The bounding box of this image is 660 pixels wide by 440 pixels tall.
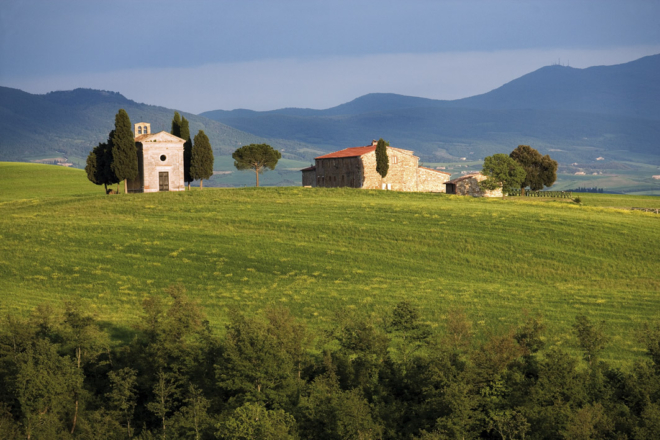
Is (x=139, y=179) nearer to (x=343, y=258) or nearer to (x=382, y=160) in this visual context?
(x=382, y=160)

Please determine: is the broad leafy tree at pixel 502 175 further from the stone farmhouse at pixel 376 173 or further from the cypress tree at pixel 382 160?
the cypress tree at pixel 382 160

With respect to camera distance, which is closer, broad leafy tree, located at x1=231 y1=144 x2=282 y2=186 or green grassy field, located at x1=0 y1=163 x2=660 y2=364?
green grassy field, located at x1=0 y1=163 x2=660 y2=364

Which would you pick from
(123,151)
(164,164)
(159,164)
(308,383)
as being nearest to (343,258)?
(308,383)

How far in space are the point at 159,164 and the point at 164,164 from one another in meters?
0.53

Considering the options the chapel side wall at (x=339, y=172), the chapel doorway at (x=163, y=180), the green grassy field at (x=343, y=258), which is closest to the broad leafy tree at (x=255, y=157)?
the chapel side wall at (x=339, y=172)

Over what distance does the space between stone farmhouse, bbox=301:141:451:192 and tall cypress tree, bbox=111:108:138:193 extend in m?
28.0

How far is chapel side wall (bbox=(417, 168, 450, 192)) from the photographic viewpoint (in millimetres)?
90688

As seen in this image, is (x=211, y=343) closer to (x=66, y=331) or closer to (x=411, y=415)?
(x=66, y=331)

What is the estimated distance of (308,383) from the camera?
27.6 metres

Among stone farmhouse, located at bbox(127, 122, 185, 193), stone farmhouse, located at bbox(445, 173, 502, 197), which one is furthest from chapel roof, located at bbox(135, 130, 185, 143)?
stone farmhouse, located at bbox(445, 173, 502, 197)

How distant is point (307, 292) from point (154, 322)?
10.8 meters

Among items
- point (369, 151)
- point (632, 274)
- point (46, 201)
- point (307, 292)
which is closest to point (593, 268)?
point (632, 274)

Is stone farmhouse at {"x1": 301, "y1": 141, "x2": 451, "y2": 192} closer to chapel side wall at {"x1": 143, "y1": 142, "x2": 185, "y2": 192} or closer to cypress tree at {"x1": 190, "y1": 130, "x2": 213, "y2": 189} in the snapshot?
cypress tree at {"x1": 190, "y1": 130, "x2": 213, "y2": 189}

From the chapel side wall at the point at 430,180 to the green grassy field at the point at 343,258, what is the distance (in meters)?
26.5
